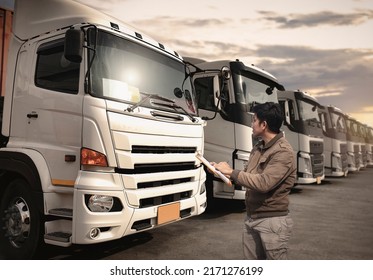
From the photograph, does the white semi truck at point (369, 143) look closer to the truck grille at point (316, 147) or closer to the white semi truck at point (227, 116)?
the truck grille at point (316, 147)

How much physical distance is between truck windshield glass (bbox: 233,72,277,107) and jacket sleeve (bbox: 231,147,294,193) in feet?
10.8

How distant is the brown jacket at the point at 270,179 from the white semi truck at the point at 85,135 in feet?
3.86

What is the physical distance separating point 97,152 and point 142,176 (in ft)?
1.66

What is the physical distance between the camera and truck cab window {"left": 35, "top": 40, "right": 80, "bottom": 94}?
3.08 meters

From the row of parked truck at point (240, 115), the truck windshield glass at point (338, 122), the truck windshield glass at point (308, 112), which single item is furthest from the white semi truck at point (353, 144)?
the row of parked truck at point (240, 115)

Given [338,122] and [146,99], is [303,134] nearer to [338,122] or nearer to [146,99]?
[338,122]

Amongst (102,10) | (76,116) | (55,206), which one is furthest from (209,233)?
(102,10)

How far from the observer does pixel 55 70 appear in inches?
128

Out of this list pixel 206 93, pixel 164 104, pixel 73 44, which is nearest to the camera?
pixel 73 44

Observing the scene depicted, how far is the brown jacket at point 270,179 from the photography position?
2156 millimetres

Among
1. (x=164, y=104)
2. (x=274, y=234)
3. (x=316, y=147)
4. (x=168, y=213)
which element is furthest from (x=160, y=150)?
(x=316, y=147)

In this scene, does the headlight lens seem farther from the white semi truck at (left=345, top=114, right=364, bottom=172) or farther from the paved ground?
the white semi truck at (left=345, top=114, right=364, bottom=172)

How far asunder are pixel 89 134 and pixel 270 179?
1.59 meters
